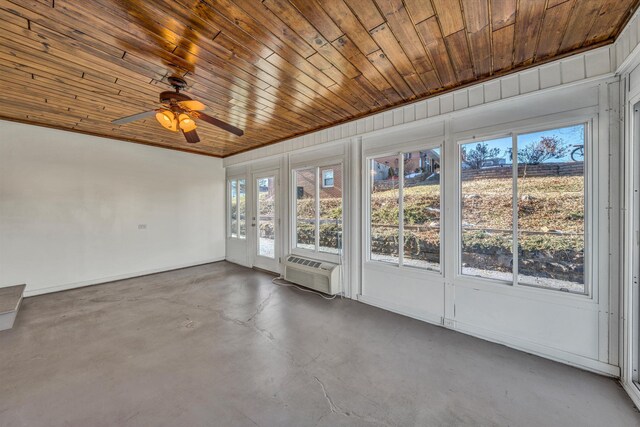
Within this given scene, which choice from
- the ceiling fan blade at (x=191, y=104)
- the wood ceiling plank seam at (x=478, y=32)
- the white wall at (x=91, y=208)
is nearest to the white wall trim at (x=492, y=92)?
the wood ceiling plank seam at (x=478, y=32)

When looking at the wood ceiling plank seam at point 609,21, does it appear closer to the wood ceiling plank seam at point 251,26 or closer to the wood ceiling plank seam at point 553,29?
the wood ceiling plank seam at point 553,29

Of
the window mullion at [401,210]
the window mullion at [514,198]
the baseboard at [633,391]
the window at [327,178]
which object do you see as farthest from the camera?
the window at [327,178]

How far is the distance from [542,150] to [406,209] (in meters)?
1.54

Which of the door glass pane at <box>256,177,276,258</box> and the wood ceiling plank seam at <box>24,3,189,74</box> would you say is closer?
the wood ceiling plank seam at <box>24,3,189,74</box>

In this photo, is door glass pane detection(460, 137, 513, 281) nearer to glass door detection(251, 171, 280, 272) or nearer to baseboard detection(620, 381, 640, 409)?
baseboard detection(620, 381, 640, 409)

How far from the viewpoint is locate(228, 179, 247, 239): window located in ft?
20.9

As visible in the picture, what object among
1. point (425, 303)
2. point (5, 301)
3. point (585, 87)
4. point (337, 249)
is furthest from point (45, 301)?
point (585, 87)

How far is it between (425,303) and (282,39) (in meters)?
3.31

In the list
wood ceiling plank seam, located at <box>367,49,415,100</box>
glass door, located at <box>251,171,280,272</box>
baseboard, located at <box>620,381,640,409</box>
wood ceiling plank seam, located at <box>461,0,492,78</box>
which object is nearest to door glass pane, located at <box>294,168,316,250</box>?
glass door, located at <box>251,171,280,272</box>

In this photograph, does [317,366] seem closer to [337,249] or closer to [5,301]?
[337,249]

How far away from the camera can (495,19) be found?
1.85m

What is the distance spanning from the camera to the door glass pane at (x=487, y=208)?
2746 mm

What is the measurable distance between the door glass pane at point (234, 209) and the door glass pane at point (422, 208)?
4555 mm

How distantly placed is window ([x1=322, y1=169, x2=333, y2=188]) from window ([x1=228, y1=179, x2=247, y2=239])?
2.52 m
